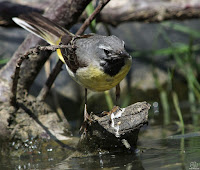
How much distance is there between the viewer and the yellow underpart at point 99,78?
12.8 ft

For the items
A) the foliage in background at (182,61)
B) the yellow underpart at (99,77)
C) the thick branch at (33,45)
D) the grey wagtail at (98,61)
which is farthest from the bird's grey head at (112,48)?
the foliage in background at (182,61)

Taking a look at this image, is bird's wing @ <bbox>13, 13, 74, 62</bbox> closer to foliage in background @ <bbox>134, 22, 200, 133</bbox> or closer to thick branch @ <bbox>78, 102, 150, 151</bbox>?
thick branch @ <bbox>78, 102, 150, 151</bbox>

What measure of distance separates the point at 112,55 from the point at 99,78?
0.97 ft

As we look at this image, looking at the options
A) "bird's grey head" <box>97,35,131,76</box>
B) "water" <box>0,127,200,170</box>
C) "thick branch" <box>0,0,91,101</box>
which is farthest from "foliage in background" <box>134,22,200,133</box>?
"bird's grey head" <box>97,35,131,76</box>

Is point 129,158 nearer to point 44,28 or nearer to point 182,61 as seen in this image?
point 44,28

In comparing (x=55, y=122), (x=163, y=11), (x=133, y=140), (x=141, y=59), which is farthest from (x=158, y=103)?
(x=133, y=140)

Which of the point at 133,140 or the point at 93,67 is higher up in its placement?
the point at 93,67

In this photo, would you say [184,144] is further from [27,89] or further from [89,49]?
[27,89]

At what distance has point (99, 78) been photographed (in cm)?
393

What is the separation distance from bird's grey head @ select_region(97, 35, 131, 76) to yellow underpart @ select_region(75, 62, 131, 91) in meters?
0.05

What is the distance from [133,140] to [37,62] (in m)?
2.03

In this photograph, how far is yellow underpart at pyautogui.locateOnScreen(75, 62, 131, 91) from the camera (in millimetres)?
3910

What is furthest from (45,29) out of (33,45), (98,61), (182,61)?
(182,61)

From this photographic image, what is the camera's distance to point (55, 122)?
17.0 ft
